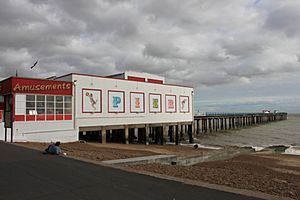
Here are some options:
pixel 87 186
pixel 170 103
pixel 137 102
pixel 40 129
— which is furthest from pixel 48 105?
pixel 87 186

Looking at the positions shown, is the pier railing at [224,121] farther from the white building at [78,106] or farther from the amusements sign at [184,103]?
the white building at [78,106]

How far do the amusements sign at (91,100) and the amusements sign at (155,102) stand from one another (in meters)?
7.87

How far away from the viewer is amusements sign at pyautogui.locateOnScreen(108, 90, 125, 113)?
3086cm

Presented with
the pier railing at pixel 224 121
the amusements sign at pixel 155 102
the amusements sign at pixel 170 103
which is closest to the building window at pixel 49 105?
the amusements sign at pixel 155 102

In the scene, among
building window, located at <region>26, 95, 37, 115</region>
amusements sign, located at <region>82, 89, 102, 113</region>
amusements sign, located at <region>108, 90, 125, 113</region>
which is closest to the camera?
building window, located at <region>26, 95, 37, 115</region>

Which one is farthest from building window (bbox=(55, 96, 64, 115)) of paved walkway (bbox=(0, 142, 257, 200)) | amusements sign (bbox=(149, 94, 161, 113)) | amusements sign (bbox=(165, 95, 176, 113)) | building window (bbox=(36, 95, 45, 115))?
paved walkway (bbox=(0, 142, 257, 200))

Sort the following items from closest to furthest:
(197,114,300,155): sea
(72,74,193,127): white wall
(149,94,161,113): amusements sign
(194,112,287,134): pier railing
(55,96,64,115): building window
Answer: (55,96,64,115): building window → (72,74,193,127): white wall → (149,94,161,113): amusements sign → (197,114,300,155): sea → (194,112,287,134): pier railing

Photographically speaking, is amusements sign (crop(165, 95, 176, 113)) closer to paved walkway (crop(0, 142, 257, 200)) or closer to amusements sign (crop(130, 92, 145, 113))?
amusements sign (crop(130, 92, 145, 113))

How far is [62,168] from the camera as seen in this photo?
999 cm

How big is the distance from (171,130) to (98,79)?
16438 millimetres

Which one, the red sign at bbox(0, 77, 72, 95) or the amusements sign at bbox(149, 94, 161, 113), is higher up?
the red sign at bbox(0, 77, 72, 95)

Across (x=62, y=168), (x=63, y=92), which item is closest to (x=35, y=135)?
(x=63, y=92)

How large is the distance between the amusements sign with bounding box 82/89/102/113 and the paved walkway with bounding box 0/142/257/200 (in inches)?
719

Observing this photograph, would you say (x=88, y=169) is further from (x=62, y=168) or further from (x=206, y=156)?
(x=206, y=156)
